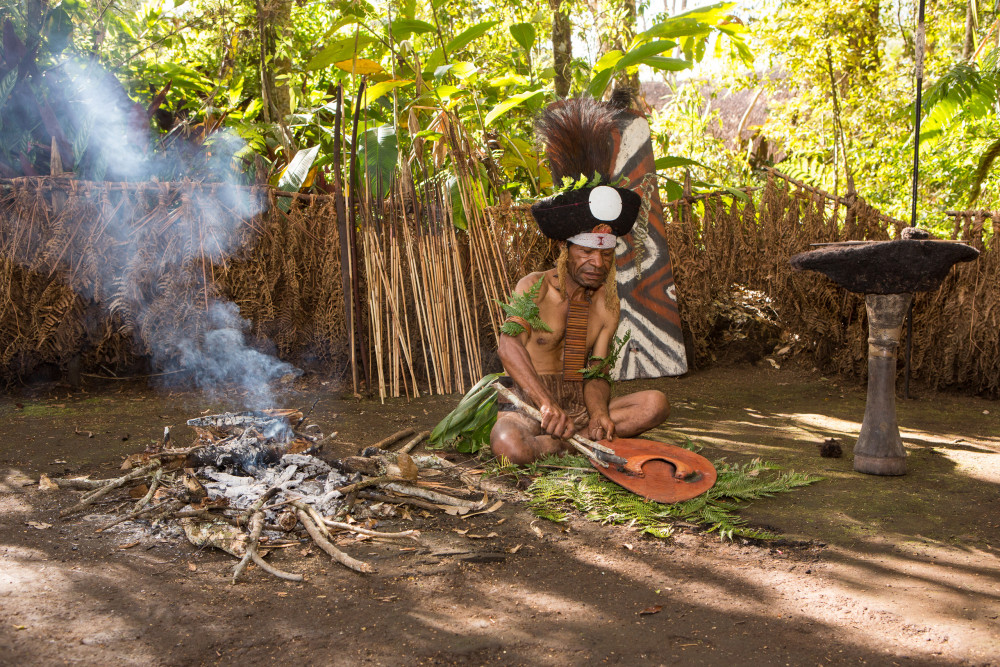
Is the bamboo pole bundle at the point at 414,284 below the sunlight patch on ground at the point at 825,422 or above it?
above

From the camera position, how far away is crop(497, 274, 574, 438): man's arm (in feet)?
10.6

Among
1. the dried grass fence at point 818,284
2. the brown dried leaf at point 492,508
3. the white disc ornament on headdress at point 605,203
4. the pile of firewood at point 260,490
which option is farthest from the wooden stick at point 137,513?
the dried grass fence at point 818,284

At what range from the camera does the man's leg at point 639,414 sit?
362cm

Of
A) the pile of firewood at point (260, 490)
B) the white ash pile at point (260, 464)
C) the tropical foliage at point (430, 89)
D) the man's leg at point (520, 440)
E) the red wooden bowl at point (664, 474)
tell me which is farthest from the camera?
the tropical foliage at point (430, 89)

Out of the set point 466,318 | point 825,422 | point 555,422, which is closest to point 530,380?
point 555,422

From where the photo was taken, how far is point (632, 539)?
2.68m

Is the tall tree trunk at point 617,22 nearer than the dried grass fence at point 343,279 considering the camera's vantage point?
No

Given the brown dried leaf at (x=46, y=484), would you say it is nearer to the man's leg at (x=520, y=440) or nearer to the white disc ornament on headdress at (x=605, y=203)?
the man's leg at (x=520, y=440)

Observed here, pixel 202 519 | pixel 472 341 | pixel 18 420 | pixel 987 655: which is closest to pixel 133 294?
pixel 18 420

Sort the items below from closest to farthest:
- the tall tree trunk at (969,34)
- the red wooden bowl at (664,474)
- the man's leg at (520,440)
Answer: the red wooden bowl at (664,474) → the man's leg at (520,440) → the tall tree trunk at (969,34)

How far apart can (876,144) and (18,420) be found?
310 inches

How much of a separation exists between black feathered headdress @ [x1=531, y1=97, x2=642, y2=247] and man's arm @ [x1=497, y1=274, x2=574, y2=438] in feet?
1.16

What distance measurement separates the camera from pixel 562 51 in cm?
738

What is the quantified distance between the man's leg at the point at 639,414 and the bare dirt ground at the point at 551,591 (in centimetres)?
71
